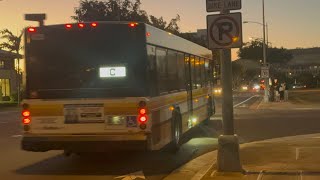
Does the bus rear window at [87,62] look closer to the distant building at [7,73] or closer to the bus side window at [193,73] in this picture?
the bus side window at [193,73]

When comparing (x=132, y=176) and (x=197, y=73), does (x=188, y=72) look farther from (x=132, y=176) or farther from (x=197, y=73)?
(x=132, y=176)

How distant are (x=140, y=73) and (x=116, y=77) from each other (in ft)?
1.64

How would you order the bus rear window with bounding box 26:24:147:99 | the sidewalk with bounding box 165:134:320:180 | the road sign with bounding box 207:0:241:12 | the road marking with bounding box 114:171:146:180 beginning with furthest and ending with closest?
the bus rear window with bounding box 26:24:147:99
the road marking with bounding box 114:171:146:180
the road sign with bounding box 207:0:241:12
the sidewalk with bounding box 165:134:320:180

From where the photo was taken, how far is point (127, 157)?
1390 centimetres

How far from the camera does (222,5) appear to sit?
33.7ft

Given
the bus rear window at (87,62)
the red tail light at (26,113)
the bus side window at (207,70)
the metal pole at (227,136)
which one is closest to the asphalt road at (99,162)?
the red tail light at (26,113)

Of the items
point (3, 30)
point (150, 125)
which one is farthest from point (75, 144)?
point (3, 30)

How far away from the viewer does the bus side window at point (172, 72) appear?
44.4 ft

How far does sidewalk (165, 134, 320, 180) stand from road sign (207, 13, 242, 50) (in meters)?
2.27

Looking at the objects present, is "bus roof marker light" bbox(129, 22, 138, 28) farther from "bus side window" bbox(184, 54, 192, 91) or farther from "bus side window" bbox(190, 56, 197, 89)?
"bus side window" bbox(190, 56, 197, 89)

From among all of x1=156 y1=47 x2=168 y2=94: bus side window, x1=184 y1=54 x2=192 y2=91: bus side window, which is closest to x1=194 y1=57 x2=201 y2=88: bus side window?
x1=184 y1=54 x2=192 y2=91: bus side window

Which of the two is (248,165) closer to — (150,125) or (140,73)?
(150,125)

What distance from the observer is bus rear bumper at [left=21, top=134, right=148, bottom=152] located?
11156 mm

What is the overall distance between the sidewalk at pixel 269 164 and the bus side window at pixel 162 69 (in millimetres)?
1742
